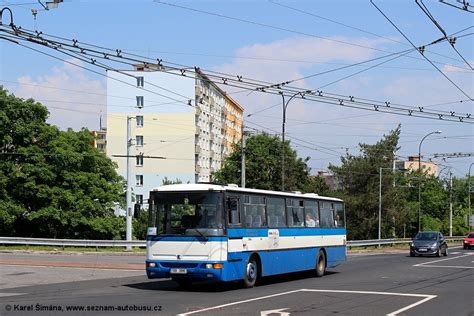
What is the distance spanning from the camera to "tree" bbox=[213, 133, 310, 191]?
245 feet

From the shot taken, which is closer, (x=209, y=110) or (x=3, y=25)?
(x=3, y=25)

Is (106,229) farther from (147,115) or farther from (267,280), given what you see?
(147,115)

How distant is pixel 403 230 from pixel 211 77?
200ft

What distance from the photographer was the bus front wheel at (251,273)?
1800cm

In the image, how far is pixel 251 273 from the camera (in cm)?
1827

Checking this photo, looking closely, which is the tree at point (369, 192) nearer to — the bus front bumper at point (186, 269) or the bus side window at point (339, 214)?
the bus side window at point (339, 214)

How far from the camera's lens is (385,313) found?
41.8 feet

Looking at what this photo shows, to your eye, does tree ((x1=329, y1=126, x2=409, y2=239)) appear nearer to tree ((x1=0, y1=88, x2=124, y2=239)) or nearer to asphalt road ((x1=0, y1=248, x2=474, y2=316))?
tree ((x1=0, y1=88, x2=124, y2=239))

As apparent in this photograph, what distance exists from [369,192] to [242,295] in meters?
59.6

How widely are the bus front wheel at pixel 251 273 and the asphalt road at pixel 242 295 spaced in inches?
11.5

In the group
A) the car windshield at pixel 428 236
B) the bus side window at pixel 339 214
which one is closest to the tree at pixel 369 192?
the car windshield at pixel 428 236

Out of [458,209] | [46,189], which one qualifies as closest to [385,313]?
[46,189]

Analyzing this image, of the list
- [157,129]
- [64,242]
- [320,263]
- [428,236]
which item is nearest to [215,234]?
[320,263]

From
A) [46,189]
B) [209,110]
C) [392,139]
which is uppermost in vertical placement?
[209,110]
